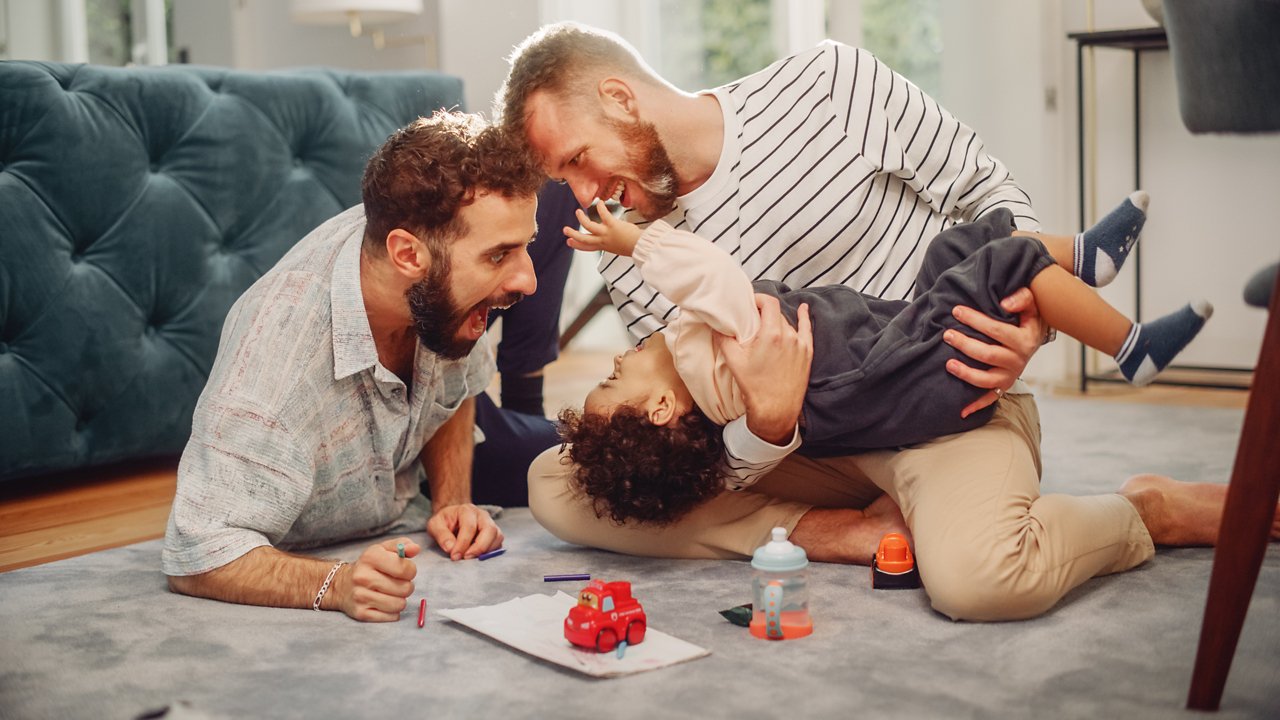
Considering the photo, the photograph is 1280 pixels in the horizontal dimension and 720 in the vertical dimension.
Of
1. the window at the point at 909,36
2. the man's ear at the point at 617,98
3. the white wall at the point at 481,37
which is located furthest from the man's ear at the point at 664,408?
the white wall at the point at 481,37

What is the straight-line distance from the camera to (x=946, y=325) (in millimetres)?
1555

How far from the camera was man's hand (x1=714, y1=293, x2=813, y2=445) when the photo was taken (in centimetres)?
153

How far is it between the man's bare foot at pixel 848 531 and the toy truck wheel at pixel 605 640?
47 centimetres

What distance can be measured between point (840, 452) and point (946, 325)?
10.4 inches

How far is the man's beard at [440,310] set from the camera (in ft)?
5.46

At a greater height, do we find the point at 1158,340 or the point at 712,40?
the point at 712,40

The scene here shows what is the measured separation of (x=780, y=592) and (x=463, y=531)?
612mm

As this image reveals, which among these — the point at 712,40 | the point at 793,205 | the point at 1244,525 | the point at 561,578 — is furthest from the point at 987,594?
the point at 712,40

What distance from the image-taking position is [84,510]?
219 centimetres

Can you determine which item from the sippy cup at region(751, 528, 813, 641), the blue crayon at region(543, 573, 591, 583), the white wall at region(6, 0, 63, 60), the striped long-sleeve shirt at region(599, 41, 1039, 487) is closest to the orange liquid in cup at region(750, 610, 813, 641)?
the sippy cup at region(751, 528, 813, 641)

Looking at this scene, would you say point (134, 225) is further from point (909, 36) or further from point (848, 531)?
point (909, 36)

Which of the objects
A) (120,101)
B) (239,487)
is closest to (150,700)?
(239,487)

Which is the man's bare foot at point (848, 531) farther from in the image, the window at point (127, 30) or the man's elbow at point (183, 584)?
the window at point (127, 30)

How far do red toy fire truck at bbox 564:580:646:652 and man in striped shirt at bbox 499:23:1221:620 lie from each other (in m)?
0.31
